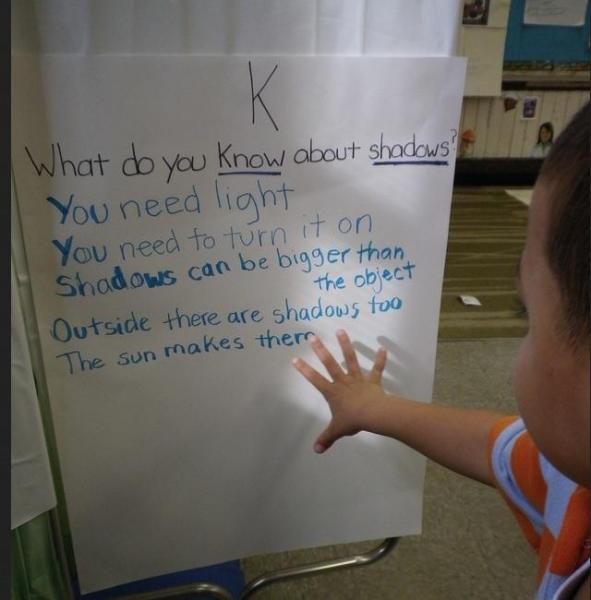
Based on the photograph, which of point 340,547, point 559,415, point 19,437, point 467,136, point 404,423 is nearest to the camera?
point 559,415

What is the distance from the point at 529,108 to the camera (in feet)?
14.7

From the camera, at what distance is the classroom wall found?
4434mm

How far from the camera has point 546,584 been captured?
0.58 m

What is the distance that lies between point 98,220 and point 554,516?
602mm

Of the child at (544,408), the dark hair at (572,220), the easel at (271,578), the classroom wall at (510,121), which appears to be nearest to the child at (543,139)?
the classroom wall at (510,121)

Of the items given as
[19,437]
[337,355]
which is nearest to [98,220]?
[19,437]

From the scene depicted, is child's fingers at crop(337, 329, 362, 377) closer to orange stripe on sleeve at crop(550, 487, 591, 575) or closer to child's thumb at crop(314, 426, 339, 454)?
child's thumb at crop(314, 426, 339, 454)

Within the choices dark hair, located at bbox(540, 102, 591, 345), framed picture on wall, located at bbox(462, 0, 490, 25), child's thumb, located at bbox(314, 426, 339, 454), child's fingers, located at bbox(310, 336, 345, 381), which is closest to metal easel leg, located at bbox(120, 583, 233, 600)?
child's thumb, located at bbox(314, 426, 339, 454)

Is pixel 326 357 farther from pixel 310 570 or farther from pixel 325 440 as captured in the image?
pixel 310 570

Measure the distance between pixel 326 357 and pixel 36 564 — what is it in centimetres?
57

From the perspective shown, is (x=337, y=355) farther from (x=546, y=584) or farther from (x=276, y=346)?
(x=546, y=584)

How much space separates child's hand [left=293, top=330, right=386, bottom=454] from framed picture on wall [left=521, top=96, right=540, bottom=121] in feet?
13.8

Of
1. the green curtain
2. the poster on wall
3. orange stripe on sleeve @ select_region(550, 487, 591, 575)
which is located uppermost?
the poster on wall

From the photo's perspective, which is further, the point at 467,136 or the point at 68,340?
the point at 467,136
